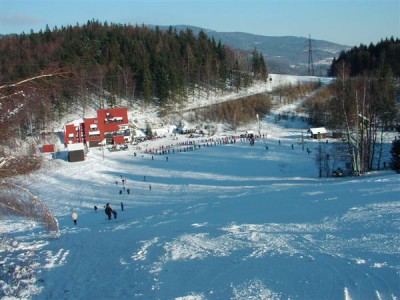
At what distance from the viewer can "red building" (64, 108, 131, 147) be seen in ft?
174

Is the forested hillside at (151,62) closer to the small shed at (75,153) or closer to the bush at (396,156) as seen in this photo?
the small shed at (75,153)

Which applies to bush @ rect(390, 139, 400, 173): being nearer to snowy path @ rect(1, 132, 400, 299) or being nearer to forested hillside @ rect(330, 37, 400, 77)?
snowy path @ rect(1, 132, 400, 299)

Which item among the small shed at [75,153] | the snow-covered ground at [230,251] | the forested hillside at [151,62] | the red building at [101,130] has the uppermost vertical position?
the forested hillside at [151,62]

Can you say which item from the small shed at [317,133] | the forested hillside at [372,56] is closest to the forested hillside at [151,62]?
the forested hillside at [372,56]

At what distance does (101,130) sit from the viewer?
181ft

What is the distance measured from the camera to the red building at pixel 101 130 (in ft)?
174

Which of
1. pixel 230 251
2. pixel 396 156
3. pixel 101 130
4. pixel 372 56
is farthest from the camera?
pixel 372 56

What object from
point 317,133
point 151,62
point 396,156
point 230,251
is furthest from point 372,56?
point 230,251

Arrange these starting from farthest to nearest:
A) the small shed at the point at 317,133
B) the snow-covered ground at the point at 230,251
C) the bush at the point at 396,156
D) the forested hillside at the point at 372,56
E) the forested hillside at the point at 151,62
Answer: the forested hillside at the point at 372,56
the forested hillside at the point at 151,62
the small shed at the point at 317,133
the bush at the point at 396,156
the snow-covered ground at the point at 230,251

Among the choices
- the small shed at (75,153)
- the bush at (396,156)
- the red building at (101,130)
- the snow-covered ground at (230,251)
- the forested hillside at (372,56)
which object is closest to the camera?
the snow-covered ground at (230,251)

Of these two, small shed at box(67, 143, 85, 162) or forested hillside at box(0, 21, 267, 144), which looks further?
forested hillside at box(0, 21, 267, 144)

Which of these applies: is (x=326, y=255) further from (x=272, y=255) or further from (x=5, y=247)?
(x=5, y=247)

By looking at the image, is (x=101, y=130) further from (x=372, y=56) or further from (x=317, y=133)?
(x=372, y=56)

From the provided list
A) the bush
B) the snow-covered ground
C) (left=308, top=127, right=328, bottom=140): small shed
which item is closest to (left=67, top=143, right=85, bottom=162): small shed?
the snow-covered ground
